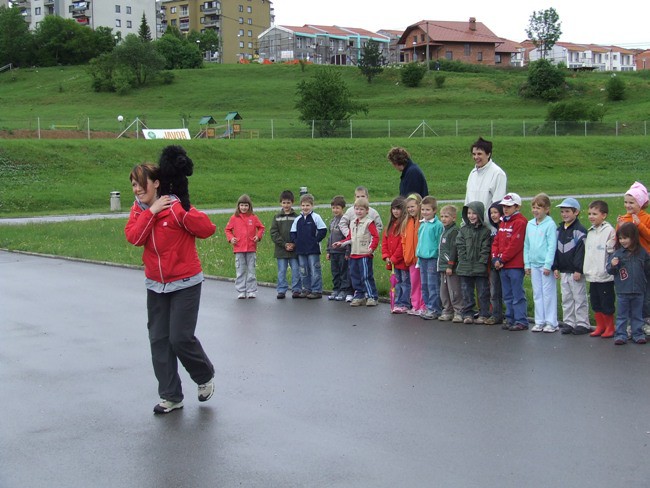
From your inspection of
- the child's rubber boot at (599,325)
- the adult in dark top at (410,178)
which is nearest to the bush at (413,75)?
the adult in dark top at (410,178)

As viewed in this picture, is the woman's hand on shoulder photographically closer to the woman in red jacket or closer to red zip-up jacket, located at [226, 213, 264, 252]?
the woman in red jacket

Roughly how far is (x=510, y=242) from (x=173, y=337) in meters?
4.83

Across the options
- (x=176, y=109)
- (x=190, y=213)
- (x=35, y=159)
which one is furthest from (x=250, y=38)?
(x=190, y=213)

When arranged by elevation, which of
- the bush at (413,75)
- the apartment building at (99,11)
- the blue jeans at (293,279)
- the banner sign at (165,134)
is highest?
the apartment building at (99,11)

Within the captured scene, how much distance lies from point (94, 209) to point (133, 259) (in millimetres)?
17142

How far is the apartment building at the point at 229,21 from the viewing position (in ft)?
497

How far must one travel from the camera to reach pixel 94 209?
33750mm

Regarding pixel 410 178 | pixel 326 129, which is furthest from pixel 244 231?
pixel 326 129

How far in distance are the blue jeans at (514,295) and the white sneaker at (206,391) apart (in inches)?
171

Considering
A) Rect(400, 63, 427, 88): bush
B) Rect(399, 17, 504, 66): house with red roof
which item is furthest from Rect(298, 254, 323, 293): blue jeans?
Rect(399, 17, 504, 66): house with red roof

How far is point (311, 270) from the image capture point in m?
13.1

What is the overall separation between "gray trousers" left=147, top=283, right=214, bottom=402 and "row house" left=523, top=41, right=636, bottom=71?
143465mm

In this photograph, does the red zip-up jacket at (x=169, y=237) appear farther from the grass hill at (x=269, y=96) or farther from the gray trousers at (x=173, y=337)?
the grass hill at (x=269, y=96)

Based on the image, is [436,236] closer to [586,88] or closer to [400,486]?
[400,486]
